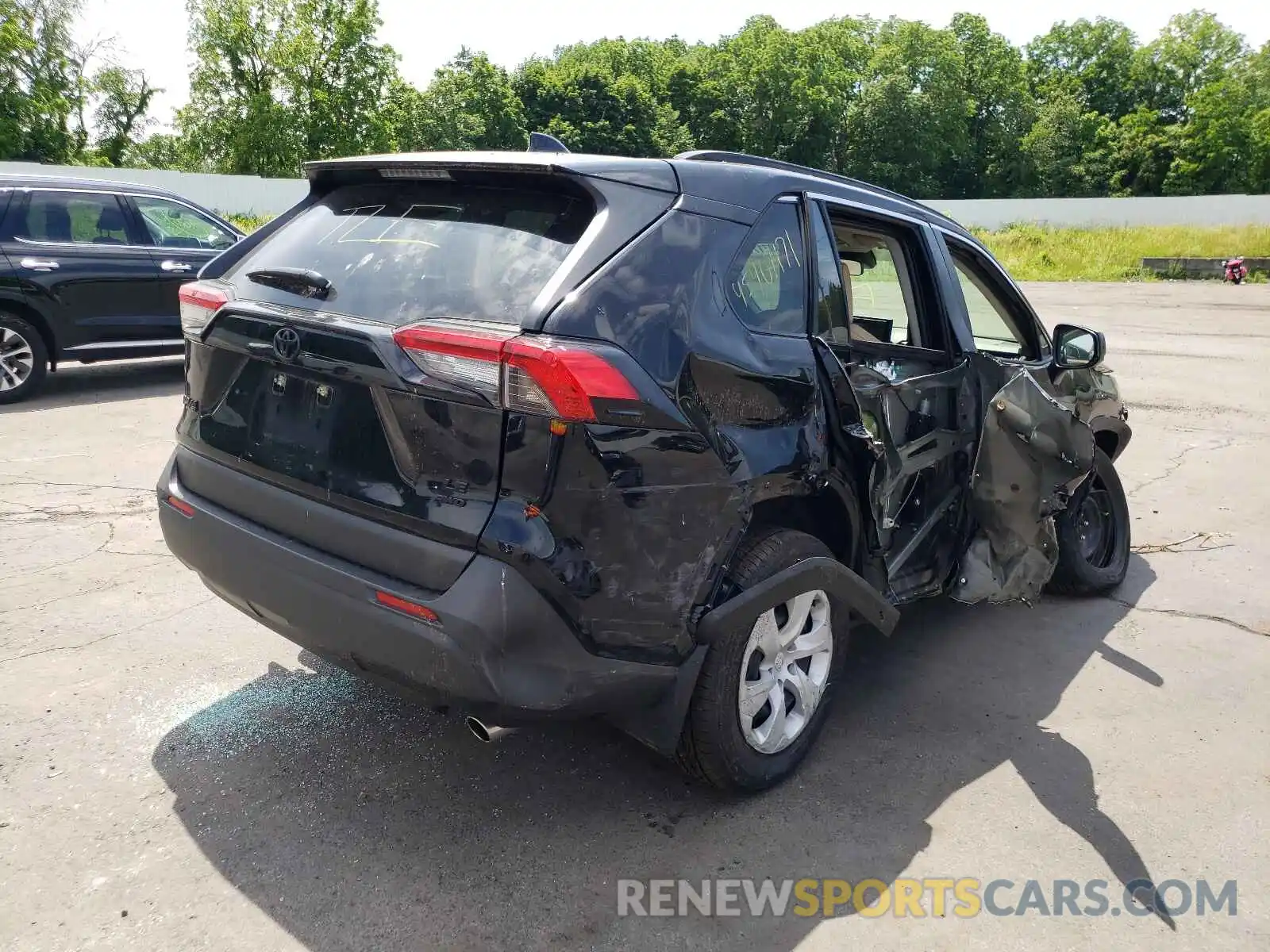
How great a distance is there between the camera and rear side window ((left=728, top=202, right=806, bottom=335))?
270 centimetres

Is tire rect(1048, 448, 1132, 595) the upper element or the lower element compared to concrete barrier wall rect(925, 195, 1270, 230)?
lower

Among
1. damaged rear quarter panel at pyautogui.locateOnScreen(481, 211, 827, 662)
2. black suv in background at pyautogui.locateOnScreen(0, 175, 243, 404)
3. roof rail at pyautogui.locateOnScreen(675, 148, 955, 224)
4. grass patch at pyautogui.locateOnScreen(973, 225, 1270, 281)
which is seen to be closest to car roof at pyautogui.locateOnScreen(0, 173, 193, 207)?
black suv in background at pyautogui.locateOnScreen(0, 175, 243, 404)

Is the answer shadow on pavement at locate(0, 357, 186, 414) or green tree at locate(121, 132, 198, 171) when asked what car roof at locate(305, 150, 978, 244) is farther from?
green tree at locate(121, 132, 198, 171)

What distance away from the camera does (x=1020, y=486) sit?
3666 millimetres

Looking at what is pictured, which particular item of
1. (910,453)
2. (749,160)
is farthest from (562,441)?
(910,453)

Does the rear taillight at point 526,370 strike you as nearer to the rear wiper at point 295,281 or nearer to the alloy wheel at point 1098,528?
the rear wiper at point 295,281

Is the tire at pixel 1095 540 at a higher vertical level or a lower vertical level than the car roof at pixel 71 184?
lower

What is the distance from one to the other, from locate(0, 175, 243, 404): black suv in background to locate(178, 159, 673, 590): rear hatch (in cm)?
604

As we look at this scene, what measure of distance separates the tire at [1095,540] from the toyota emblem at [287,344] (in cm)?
352

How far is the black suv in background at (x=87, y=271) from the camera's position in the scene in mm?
7938

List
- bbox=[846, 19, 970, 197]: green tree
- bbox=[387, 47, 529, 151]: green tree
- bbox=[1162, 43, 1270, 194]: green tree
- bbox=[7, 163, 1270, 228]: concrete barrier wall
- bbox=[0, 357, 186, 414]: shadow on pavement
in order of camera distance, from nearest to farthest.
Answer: bbox=[0, 357, 186, 414]: shadow on pavement → bbox=[7, 163, 1270, 228]: concrete barrier wall → bbox=[387, 47, 529, 151]: green tree → bbox=[1162, 43, 1270, 194]: green tree → bbox=[846, 19, 970, 197]: green tree

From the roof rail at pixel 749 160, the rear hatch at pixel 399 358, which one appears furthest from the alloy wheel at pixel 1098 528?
the rear hatch at pixel 399 358

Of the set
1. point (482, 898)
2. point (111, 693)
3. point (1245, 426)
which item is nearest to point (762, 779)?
point (482, 898)

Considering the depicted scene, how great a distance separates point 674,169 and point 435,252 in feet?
2.32
